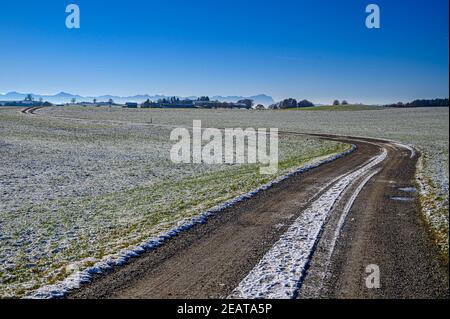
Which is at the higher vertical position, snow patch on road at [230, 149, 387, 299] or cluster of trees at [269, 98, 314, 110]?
cluster of trees at [269, 98, 314, 110]

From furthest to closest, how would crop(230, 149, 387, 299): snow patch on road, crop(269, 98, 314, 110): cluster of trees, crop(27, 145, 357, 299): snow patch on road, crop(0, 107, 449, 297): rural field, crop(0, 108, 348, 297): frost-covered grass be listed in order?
1. crop(269, 98, 314, 110): cluster of trees
2. crop(0, 108, 348, 297): frost-covered grass
3. crop(0, 107, 449, 297): rural field
4. crop(27, 145, 357, 299): snow patch on road
5. crop(230, 149, 387, 299): snow patch on road

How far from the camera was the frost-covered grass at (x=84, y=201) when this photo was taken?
397 inches

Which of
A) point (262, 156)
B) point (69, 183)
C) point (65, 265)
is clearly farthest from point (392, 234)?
point (262, 156)

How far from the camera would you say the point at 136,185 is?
861 inches

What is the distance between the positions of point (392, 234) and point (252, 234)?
4162 millimetres

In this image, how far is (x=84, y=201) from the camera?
1775 centimetres

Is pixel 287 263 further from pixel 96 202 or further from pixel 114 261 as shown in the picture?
pixel 96 202

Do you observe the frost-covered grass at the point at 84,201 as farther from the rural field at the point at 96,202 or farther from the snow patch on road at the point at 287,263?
the snow patch on road at the point at 287,263

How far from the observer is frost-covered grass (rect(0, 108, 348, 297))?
10.1 meters

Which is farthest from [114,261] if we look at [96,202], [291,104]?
[291,104]

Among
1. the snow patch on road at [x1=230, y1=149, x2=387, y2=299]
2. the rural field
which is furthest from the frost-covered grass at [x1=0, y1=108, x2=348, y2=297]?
the snow patch on road at [x1=230, y1=149, x2=387, y2=299]

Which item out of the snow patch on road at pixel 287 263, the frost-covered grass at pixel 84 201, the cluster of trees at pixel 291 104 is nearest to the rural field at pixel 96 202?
the frost-covered grass at pixel 84 201

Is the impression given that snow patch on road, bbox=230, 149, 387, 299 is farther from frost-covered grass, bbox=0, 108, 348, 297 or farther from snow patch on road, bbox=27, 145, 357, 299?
frost-covered grass, bbox=0, 108, 348, 297
